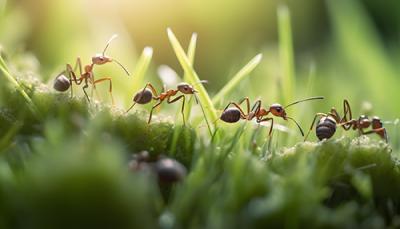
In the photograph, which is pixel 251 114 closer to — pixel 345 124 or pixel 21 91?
pixel 345 124

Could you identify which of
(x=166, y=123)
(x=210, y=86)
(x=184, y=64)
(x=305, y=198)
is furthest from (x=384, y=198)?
(x=210, y=86)

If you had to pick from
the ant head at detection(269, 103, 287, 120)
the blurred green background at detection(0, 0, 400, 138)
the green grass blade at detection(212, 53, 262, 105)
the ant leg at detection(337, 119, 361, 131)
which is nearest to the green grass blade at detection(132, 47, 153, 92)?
the blurred green background at detection(0, 0, 400, 138)

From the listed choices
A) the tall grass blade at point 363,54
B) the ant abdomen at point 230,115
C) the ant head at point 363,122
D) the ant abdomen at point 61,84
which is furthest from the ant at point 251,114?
the tall grass blade at point 363,54

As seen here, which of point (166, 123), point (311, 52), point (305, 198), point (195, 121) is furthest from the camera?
point (311, 52)

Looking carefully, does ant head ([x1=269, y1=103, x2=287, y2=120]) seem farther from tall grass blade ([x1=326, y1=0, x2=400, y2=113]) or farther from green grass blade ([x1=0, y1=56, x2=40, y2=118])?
tall grass blade ([x1=326, y1=0, x2=400, y2=113])

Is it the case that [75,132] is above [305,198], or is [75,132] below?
above

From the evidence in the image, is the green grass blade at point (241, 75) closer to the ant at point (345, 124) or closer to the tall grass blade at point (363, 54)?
the ant at point (345, 124)

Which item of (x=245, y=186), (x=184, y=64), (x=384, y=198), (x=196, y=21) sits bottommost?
(x=384, y=198)

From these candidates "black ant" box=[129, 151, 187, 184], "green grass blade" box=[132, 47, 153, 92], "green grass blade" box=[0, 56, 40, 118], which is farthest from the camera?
"green grass blade" box=[132, 47, 153, 92]

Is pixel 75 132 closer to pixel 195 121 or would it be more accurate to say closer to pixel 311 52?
pixel 195 121
